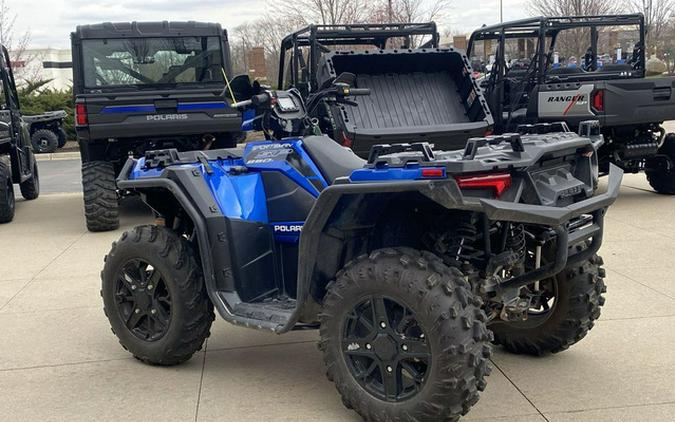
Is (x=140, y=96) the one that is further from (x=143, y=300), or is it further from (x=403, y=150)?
(x=403, y=150)

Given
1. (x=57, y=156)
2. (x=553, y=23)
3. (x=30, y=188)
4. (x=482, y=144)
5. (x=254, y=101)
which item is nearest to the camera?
(x=482, y=144)

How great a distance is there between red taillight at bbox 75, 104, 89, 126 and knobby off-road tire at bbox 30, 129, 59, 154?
11.5 metres

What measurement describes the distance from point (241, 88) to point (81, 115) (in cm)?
527

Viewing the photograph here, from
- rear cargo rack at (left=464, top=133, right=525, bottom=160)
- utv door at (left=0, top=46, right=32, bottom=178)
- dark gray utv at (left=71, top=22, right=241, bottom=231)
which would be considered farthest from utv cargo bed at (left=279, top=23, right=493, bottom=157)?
rear cargo rack at (left=464, top=133, right=525, bottom=160)

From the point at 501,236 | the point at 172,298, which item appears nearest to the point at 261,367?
the point at 172,298

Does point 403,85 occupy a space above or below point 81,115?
above

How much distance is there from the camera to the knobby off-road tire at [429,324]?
3.15 metres

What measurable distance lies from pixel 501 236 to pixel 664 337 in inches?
66.1

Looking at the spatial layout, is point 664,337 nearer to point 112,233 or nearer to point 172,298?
point 172,298

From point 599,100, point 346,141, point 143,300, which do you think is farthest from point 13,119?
point 599,100

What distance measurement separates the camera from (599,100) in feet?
29.6

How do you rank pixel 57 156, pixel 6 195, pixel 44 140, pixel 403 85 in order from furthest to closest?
pixel 57 156 → pixel 44 140 → pixel 6 195 → pixel 403 85

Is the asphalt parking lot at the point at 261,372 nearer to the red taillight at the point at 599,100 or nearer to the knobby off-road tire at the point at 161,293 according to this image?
the knobby off-road tire at the point at 161,293

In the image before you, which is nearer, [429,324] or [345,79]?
[429,324]
